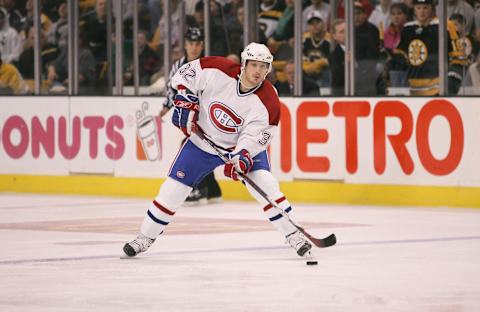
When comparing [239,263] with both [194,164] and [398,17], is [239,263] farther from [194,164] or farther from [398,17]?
[398,17]

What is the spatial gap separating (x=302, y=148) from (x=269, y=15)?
5.29 ft

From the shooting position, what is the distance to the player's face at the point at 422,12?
14672mm

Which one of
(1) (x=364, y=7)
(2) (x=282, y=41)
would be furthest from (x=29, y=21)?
(1) (x=364, y=7)

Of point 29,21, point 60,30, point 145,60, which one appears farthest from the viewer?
point 29,21

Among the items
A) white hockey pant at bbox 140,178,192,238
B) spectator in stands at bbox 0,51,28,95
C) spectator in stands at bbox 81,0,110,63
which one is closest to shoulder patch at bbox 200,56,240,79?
white hockey pant at bbox 140,178,192,238

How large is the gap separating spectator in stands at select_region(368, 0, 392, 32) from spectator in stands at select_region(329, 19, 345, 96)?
382 millimetres

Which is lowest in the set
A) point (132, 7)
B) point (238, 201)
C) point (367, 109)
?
point (238, 201)

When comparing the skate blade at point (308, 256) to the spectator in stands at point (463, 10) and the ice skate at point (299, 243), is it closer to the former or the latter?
the ice skate at point (299, 243)

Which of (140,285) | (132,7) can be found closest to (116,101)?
(132,7)

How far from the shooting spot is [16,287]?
26.7 feet

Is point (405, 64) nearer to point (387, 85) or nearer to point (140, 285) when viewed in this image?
point (387, 85)

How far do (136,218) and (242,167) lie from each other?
393 centimetres

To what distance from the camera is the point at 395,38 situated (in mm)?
14969

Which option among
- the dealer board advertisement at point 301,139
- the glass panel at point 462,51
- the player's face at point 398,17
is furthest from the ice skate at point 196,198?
the glass panel at point 462,51
